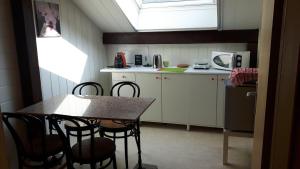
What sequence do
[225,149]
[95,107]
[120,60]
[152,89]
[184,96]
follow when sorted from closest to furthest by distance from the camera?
1. [95,107]
2. [225,149]
3. [184,96]
4. [152,89]
5. [120,60]

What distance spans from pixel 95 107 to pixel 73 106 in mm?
222

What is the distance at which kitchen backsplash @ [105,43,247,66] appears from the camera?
149 inches

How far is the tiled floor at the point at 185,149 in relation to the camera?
9.07ft

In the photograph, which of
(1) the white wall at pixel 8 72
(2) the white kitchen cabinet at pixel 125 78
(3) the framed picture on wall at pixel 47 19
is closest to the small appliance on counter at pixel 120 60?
(2) the white kitchen cabinet at pixel 125 78

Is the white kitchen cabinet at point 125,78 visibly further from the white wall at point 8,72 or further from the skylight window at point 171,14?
the white wall at point 8,72

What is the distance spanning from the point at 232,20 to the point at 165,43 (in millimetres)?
1011

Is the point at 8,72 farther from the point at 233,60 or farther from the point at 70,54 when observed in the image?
the point at 233,60

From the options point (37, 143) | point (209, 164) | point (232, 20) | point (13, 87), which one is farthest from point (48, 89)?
point (232, 20)

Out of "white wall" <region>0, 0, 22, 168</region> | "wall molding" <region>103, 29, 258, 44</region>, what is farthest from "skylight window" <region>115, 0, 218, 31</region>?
"white wall" <region>0, 0, 22, 168</region>

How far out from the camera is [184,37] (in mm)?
3781

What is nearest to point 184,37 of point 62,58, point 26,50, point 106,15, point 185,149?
point 106,15

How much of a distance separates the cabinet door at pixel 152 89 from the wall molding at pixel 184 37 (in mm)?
613

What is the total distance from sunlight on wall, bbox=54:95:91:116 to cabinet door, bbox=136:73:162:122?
1177mm

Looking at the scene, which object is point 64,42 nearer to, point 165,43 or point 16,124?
point 16,124
